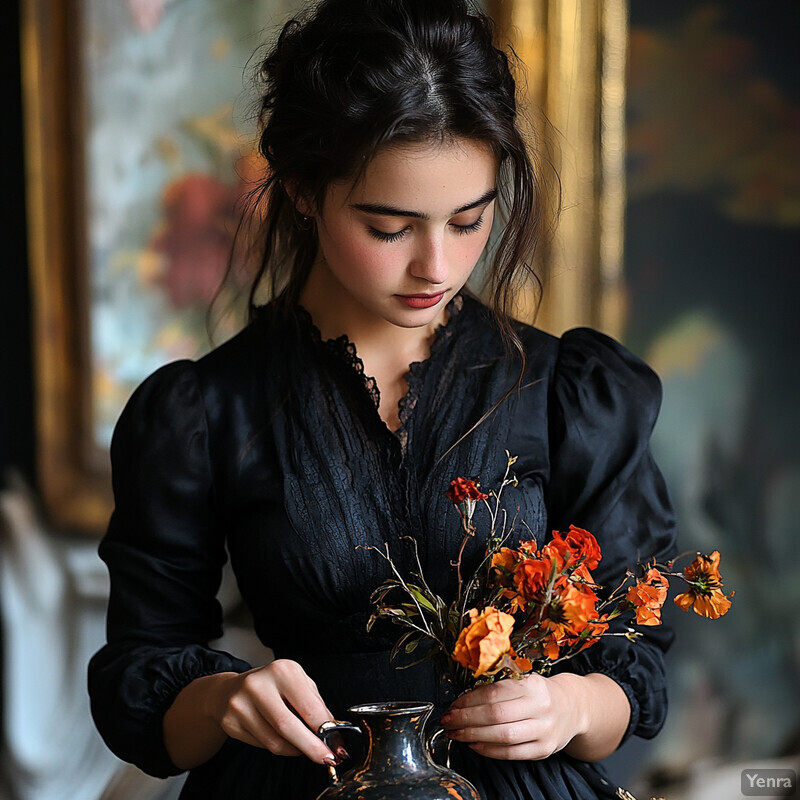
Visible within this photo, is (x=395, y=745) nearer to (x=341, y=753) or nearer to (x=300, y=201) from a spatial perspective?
(x=341, y=753)

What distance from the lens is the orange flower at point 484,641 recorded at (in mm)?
733

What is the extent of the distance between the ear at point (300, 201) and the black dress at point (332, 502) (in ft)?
0.52

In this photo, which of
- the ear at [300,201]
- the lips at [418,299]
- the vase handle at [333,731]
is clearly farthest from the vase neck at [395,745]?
the ear at [300,201]

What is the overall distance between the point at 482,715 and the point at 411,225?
438mm

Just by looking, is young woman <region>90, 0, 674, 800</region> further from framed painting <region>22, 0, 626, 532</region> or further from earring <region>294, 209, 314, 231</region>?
framed painting <region>22, 0, 626, 532</region>

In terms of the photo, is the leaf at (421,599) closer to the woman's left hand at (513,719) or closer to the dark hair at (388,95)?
the woman's left hand at (513,719)

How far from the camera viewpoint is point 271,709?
87 centimetres

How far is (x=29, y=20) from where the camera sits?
1839 mm

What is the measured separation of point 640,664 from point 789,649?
2.26ft

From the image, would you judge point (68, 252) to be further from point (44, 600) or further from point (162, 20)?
point (44, 600)

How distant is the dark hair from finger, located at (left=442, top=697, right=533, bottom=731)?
1.38 ft

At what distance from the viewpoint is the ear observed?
1037mm

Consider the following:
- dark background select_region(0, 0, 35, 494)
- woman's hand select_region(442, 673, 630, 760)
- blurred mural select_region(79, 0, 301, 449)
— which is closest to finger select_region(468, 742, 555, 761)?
woman's hand select_region(442, 673, 630, 760)

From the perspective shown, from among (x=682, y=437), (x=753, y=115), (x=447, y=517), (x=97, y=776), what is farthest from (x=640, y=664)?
(x=97, y=776)
